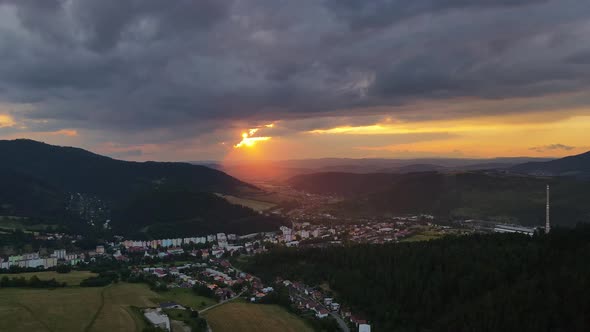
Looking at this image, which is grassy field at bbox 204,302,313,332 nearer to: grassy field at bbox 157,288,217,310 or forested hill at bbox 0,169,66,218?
grassy field at bbox 157,288,217,310

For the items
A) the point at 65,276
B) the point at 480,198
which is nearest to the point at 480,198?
the point at 480,198

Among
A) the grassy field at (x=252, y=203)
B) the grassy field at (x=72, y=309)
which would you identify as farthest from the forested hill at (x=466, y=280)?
the grassy field at (x=252, y=203)

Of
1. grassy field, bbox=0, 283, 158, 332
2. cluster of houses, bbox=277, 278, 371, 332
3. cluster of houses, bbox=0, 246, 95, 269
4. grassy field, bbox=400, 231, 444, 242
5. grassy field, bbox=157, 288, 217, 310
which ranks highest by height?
grassy field, bbox=0, 283, 158, 332

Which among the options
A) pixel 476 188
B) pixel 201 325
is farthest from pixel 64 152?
pixel 201 325

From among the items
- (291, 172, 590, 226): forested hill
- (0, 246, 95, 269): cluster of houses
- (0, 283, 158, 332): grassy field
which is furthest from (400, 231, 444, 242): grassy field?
(0, 246, 95, 269): cluster of houses

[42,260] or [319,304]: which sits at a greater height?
[319,304]

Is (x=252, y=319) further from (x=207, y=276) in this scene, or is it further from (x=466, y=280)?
(x=466, y=280)
